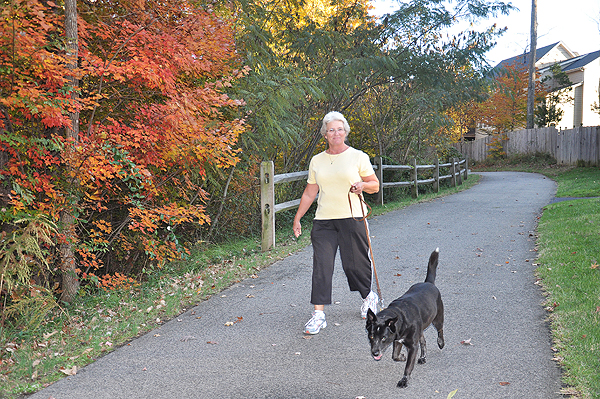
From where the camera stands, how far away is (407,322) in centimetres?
350

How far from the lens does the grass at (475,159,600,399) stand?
3576mm

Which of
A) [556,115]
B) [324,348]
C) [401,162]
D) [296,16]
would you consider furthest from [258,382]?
[556,115]

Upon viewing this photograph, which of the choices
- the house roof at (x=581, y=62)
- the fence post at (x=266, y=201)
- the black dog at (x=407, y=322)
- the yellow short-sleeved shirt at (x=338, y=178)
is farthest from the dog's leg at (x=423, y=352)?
the house roof at (x=581, y=62)

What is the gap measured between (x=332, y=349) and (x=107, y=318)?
8.64ft

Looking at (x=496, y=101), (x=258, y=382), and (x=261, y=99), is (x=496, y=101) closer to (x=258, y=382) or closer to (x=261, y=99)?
(x=261, y=99)

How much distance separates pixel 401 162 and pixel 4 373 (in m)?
15.0

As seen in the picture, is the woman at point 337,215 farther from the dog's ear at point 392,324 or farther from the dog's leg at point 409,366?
the dog's ear at point 392,324

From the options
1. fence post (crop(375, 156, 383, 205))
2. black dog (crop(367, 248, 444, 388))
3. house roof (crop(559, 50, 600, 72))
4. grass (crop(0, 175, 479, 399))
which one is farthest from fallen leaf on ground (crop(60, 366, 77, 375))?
house roof (crop(559, 50, 600, 72))

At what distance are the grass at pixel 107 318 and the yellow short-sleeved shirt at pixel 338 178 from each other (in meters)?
2.10

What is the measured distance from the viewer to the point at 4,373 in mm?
3932

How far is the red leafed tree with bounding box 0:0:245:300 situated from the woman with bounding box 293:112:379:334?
2.29m

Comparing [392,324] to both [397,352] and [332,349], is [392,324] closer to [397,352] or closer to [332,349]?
[397,352]

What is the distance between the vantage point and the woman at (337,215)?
15.1ft

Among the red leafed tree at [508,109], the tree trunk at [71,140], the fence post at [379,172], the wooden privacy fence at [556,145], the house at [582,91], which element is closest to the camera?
the tree trunk at [71,140]
